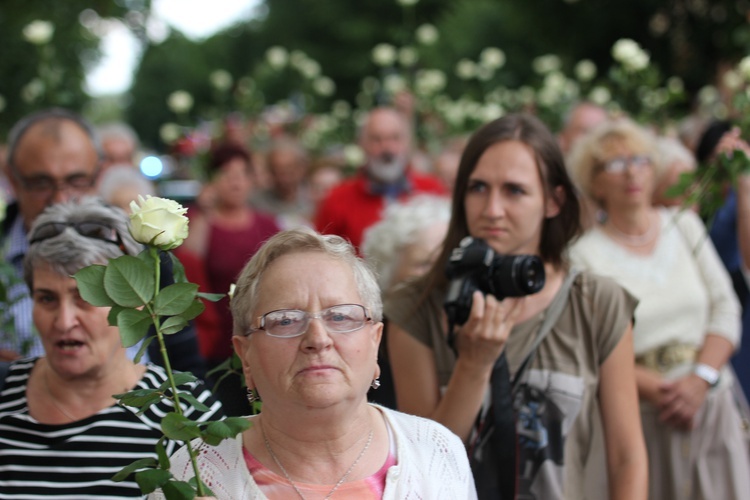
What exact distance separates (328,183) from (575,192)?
6201 millimetres

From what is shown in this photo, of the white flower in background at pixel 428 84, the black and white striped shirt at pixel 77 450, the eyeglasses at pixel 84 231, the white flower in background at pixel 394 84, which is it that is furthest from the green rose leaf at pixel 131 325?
the white flower in background at pixel 394 84

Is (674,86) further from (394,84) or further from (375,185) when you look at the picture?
(394,84)

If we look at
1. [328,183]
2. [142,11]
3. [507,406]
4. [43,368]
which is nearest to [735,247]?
[507,406]

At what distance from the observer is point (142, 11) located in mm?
19219

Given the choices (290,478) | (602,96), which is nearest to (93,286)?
(290,478)

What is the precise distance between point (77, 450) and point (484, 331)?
3.96 ft

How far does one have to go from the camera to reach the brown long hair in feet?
11.1

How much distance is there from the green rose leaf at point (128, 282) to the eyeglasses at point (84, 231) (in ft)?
3.28

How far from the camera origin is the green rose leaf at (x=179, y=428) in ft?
7.09

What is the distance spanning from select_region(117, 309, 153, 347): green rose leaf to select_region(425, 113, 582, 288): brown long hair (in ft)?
4.38

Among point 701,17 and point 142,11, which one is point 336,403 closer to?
point 142,11

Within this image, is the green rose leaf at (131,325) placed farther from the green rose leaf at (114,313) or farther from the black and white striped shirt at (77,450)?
the black and white striped shirt at (77,450)

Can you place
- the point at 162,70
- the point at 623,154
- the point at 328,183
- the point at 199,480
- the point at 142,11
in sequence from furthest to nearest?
the point at 162,70 → the point at 142,11 → the point at 328,183 → the point at 623,154 → the point at 199,480

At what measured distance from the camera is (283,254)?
2402 mm
